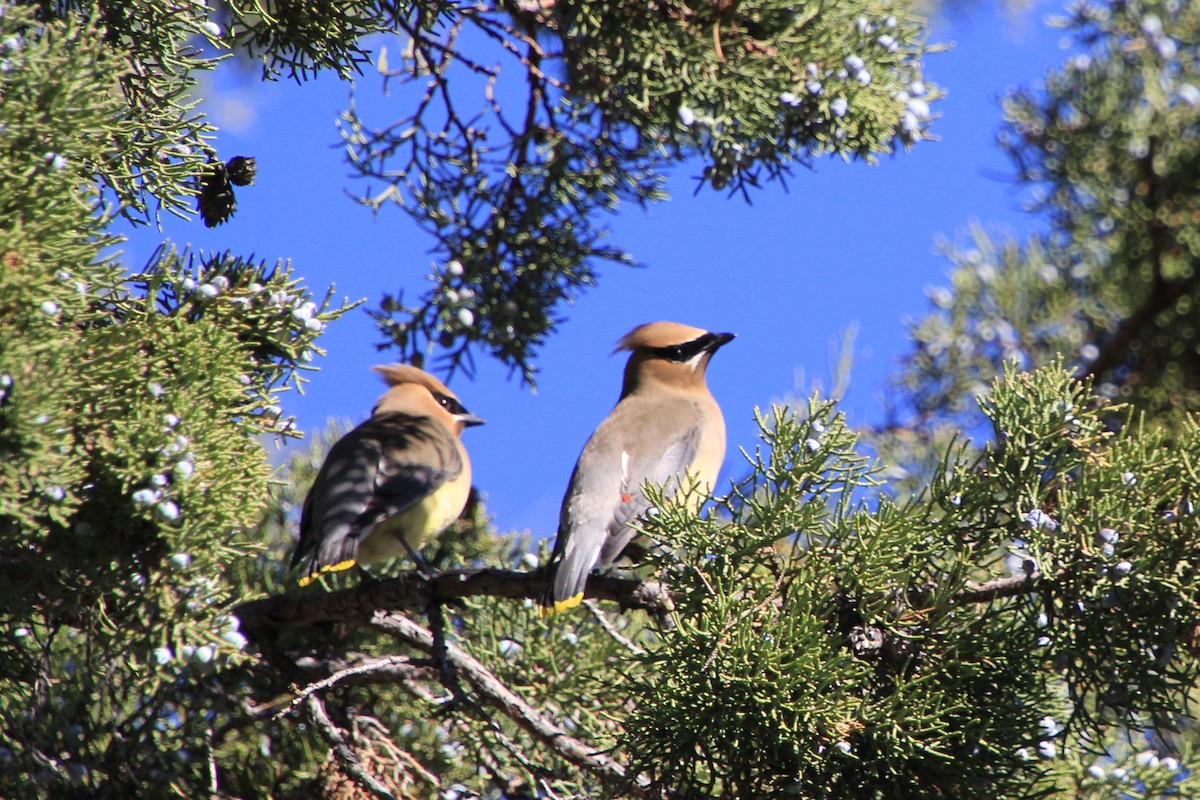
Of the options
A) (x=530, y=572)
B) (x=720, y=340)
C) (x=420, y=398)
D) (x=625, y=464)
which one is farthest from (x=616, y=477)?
(x=420, y=398)

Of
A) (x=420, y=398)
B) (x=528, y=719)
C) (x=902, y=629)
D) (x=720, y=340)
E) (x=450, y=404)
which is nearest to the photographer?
(x=902, y=629)

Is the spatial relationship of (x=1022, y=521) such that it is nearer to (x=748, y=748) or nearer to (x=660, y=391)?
(x=748, y=748)

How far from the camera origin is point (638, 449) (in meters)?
4.02

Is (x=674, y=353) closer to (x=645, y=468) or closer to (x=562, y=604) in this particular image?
(x=645, y=468)

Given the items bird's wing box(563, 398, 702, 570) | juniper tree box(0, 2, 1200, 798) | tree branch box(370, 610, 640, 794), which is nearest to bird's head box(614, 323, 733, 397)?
bird's wing box(563, 398, 702, 570)

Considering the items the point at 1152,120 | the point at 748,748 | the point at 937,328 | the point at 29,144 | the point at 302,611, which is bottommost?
the point at 748,748

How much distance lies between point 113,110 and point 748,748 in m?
1.66

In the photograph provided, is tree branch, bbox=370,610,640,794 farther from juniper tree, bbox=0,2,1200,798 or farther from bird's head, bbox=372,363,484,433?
bird's head, bbox=372,363,484,433

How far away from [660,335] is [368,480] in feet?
4.08

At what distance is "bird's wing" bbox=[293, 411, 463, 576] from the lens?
389 cm

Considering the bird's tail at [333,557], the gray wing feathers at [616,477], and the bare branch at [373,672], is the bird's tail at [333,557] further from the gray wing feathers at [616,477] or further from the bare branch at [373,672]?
the gray wing feathers at [616,477]

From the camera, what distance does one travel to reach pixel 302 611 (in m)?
3.28

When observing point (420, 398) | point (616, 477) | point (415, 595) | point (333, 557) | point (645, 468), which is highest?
point (420, 398)

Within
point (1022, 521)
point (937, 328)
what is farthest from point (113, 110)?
point (937, 328)
